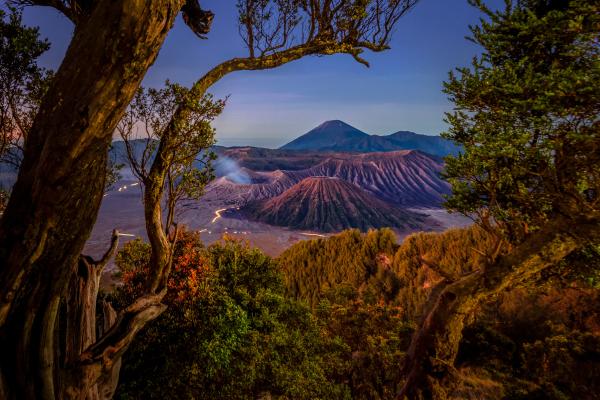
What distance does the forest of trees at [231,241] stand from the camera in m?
2.03

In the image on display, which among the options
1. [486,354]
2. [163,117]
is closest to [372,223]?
[486,354]

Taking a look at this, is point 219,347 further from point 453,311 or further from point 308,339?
point 453,311

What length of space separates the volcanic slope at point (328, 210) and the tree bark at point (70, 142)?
240ft

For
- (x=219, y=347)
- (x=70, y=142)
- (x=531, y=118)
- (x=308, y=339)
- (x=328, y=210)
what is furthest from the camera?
(x=328, y=210)

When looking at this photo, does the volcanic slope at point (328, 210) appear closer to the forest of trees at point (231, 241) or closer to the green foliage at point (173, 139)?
the forest of trees at point (231, 241)

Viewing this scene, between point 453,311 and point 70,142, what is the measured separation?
22.7 ft

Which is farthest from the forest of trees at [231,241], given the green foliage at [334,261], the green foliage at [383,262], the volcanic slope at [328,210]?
the volcanic slope at [328,210]

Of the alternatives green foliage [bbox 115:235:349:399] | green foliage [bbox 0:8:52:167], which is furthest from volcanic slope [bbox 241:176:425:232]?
green foliage [bbox 0:8:52:167]

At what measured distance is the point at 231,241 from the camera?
26.9ft

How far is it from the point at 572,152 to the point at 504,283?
9.42 feet

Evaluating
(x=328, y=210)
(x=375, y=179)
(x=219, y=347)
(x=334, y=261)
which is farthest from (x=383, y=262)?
(x=375, y=179)

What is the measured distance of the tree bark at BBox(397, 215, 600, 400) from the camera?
18.2 feet

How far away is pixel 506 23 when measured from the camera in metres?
5.12

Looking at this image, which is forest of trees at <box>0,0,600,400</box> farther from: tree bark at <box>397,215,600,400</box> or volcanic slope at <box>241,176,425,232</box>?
volcanic slope at <box>241,176,425,232</box>
